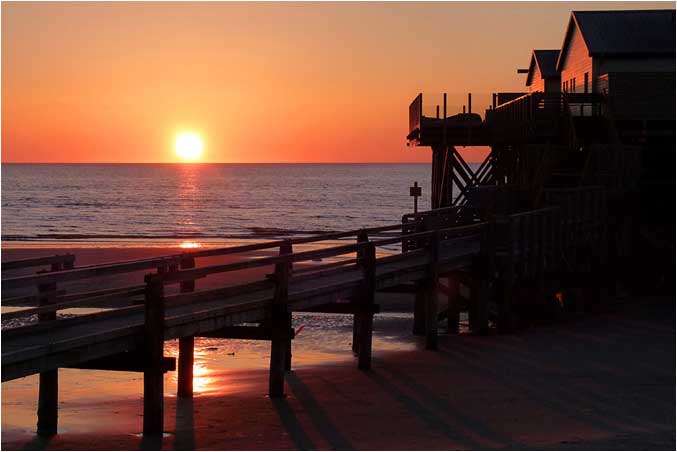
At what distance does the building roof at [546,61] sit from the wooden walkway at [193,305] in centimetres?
2854

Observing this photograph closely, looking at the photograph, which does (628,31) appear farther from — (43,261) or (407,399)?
(43,261)

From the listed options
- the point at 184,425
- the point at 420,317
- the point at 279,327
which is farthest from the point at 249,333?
the point at 420,317

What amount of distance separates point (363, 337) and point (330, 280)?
1146 mm

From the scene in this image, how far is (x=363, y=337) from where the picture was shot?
19.6 m

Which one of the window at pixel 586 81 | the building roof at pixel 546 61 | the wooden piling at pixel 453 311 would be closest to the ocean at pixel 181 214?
the building roof at pixel 546 61

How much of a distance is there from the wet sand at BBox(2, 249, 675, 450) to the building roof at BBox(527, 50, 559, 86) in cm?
3000

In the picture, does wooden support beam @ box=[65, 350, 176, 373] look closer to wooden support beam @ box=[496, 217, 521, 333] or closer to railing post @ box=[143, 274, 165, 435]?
railing post @ box=[143, 274, 165, 435]

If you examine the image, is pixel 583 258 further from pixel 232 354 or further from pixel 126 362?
pixel 126 362

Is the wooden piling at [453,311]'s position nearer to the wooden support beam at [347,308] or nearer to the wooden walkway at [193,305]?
the wooden walkway at [193,305]

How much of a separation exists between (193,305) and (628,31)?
2805 centimetres

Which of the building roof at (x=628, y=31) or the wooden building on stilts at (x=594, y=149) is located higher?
the building roof at (x=628, y=31)

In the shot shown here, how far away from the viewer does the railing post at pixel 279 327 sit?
663 inches

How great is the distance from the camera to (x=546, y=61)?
53.0 meters

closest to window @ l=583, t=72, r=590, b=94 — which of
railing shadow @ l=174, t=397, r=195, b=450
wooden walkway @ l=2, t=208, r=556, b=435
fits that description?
wooden walkway @ l=2, t=208, r=556, b=435
